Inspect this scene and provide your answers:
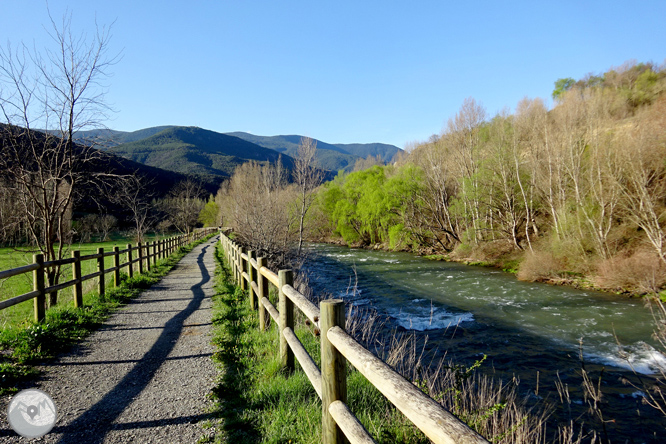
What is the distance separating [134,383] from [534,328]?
37.5ft

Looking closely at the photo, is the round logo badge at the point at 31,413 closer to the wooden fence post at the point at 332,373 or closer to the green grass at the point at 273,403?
the green grass at the point at 273,403

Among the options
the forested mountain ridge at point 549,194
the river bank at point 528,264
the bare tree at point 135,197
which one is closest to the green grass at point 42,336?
the bare tree at point 135,197

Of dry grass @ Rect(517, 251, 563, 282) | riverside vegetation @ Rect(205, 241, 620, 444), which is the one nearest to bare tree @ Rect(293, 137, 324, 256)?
dry grass @ Rect(517, 251, 563, 282)

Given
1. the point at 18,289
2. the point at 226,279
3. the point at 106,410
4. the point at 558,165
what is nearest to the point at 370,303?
the point at 226,279

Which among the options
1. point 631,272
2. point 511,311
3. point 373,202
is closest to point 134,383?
point 511,311

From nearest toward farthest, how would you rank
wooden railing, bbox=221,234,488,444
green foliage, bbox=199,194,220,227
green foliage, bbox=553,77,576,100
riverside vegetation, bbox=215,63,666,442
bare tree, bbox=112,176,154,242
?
1. wooden railing, bbox=221,234,488,444
2. bare tree, bbox=112,176,154,242
3. riverside vegetation, bbox=215,63,666,442
4. green foliage, bbox=553,77,576,100
5. green foliage, bbox=199,194,220,227

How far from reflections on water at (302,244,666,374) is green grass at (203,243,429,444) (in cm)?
515

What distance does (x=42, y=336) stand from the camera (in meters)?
5.22

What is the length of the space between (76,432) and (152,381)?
1139 millimetres

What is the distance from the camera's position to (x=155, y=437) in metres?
3.11

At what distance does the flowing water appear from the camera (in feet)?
23.6

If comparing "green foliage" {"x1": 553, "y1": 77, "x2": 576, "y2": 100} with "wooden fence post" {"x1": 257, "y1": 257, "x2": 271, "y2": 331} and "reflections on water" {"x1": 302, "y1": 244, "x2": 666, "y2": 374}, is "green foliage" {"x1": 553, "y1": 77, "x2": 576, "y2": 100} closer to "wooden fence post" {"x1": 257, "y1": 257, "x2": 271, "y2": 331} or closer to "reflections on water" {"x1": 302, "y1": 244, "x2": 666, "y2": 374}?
"reflections on water" {"x1": 302, "y1": 244, "x2": 666, "y2": 374}

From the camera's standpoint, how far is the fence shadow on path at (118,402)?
10.3 feet

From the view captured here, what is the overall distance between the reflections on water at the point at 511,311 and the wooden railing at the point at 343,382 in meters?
5.82
